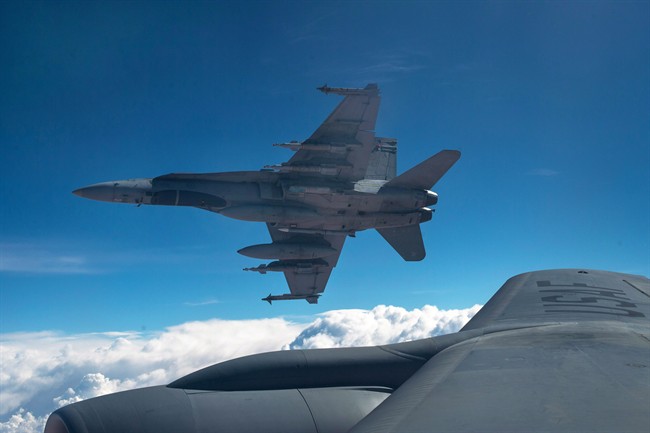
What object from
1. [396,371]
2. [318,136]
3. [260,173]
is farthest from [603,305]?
[260,173]

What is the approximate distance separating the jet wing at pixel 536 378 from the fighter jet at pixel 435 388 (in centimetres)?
1

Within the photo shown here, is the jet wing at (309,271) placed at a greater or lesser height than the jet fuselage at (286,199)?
lesser

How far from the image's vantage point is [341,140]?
27531mm

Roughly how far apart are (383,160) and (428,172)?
346 inches

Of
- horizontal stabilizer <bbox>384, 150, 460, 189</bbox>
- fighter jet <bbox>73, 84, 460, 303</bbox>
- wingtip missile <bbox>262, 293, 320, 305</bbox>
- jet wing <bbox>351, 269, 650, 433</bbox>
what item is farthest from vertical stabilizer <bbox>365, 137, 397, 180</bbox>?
jet wing <bbox>351, 269, 650, 433</bbox>

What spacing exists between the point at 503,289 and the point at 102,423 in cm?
829

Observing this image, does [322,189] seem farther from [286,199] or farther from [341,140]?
[341,140]

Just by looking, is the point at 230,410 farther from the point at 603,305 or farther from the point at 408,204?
the point at 408,204

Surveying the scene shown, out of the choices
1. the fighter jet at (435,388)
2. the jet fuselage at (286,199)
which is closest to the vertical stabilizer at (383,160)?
the jet fuselage at (286,199)

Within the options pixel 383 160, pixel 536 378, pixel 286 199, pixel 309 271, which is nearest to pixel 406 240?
pixel 383 160

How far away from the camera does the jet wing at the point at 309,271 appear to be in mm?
35250

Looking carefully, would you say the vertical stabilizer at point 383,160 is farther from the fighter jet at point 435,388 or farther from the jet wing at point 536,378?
the fighter jet at point 435,388

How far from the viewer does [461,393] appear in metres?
4.21

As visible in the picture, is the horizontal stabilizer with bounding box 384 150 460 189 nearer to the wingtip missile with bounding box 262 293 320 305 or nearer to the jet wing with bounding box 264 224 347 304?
the jet wing with bounding box 264 224 347 304
